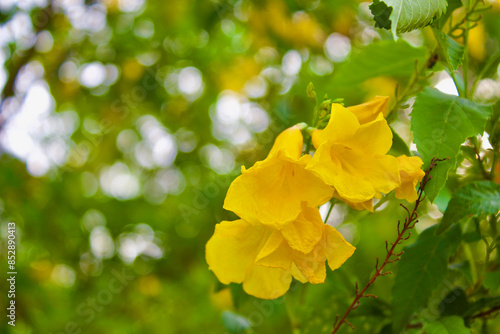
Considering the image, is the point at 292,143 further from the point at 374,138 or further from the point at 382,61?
the point at 382,61

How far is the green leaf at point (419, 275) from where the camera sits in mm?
924

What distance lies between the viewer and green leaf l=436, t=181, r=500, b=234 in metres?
0.80

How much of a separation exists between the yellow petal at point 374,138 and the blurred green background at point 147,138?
1.38 m

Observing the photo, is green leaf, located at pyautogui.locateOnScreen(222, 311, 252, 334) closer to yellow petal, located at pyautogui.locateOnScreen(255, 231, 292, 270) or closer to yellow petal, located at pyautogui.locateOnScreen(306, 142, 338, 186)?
yellow petal, located at pyautogui.locateOnScreen(255, 231, 292, 270)

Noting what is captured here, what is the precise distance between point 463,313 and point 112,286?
2034mm

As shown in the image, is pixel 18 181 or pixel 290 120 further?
pixel 18 181

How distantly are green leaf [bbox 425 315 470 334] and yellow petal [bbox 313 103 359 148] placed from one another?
0.45 metres

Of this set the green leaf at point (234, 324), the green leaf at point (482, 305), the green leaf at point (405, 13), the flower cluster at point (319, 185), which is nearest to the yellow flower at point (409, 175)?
the flower cluster at point (319, 185)

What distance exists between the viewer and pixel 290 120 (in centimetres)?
176

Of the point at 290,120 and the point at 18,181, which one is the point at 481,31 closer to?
the point at 290,120

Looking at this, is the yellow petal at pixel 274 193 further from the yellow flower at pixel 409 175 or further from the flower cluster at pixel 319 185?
the yellow flower at pixel 409 175

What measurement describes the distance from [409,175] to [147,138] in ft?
8.72

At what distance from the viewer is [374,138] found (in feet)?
2.51

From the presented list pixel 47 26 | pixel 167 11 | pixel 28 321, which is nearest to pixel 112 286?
pixel 28 321
